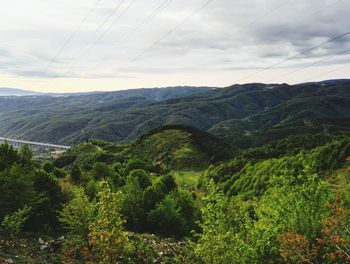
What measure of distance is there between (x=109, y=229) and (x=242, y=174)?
119 m

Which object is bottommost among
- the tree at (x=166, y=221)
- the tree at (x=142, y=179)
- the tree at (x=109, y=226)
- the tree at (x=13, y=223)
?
the tree at (x=166, y=221)

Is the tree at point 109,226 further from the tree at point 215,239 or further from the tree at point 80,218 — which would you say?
Result: the tree at point 80,218

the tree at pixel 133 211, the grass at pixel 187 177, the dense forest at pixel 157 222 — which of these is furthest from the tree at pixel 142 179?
the grass at pixel 187 177

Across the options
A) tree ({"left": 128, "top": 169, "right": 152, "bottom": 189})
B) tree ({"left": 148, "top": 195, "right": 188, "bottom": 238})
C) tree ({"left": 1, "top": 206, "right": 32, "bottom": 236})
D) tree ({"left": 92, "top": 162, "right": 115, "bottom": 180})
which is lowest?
tree ({"left": 148, "top": 195, "right": 188, "bottom": 238})

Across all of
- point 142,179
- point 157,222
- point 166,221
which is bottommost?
point 157,222

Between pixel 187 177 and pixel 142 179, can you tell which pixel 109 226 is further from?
pixel 187 177

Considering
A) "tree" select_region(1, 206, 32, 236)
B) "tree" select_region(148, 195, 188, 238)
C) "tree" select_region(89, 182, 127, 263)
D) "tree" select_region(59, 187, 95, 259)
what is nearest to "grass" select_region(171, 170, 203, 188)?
"tree" select_region(148, 195, 188, 238)

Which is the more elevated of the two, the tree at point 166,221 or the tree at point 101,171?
the tree at point 101,171

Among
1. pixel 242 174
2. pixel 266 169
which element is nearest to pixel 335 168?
pixel 266 169

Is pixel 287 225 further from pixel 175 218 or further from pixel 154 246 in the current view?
pixel 175 218

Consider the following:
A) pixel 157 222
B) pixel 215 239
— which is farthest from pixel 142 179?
pixel 215 239

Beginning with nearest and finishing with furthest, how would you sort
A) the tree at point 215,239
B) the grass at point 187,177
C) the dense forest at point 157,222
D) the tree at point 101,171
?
the tree at point 215,239
the dense forest at point 157,222
the tree at point 101,171
the grass at point 187,177

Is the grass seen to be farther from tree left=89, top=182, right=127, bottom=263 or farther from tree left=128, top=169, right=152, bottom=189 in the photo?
tree left=89, top=182, right=127, bottom=263

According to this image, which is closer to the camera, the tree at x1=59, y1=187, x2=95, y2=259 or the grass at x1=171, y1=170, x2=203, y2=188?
the tree at x1=59, y1=187, x2=95, y2=259
